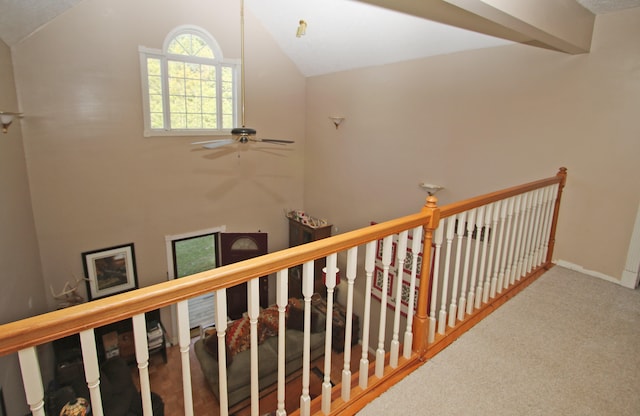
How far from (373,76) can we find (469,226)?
430 cm

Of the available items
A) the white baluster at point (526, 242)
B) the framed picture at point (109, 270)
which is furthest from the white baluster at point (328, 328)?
the framed picture at point (109, 270)

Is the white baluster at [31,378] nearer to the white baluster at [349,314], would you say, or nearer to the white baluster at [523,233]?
the white baluster at [349,314]

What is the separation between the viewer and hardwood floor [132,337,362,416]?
16.5 feet

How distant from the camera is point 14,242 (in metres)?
4.23

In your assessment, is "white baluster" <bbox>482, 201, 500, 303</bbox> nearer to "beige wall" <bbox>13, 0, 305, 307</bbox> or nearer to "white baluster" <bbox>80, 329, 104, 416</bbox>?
"white baluster" <bbox>80, 329, 104, 416</bbox>

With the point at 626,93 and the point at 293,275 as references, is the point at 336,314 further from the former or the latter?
the point at 626,93

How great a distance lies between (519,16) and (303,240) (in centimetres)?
582

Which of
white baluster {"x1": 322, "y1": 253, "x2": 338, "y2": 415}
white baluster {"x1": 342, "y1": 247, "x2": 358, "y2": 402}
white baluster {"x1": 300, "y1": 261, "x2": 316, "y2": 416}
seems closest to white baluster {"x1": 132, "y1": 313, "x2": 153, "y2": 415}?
white baluster {"x1": 300, "y1": 261, "x2": 316, "y2": 416}

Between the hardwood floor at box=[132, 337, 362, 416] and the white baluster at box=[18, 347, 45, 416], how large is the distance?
4.28 m

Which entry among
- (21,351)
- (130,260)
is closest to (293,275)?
(130,260)

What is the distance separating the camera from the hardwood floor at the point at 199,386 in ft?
16.5

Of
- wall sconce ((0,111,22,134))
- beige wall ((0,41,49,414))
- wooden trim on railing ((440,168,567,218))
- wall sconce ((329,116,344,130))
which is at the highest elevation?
Result: wall sconce ((329,116,344,130))

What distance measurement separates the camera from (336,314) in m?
6.83

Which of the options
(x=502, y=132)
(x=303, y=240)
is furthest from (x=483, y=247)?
(x=303, y=240)
